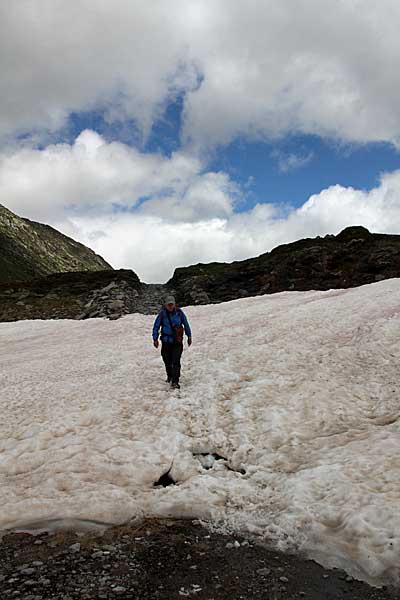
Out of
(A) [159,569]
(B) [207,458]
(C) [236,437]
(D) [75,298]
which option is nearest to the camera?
(A) [159,569]

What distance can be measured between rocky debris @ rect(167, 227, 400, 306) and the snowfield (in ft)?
109

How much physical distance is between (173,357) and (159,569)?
1027 cm

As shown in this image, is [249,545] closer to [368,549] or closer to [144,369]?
[368,549]

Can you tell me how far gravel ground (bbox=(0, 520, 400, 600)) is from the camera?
24.2ft

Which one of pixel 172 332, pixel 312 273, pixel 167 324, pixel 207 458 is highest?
pixel 312 273

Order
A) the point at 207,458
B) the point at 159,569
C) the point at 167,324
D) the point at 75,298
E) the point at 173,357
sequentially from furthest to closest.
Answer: the point at 75,298
the point at 173,357
the point at 167,324
the point at 207,458
the point at 159,569

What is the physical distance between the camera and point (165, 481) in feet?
39.9

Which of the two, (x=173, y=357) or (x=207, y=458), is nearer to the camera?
(x=207, y=458)

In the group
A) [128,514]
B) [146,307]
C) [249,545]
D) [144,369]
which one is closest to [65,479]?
[128,514]

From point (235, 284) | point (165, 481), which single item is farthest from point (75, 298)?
point (165, 481)

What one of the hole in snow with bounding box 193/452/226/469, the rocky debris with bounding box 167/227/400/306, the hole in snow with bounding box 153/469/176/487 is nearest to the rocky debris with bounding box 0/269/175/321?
the rocky debris with bounding box 167/227/400/306

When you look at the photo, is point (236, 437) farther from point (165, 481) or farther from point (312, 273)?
point (312, 273)

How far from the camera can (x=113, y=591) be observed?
742 cm

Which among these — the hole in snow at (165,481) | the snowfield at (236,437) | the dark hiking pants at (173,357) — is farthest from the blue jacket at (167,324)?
the hole in snow at (165,481)
